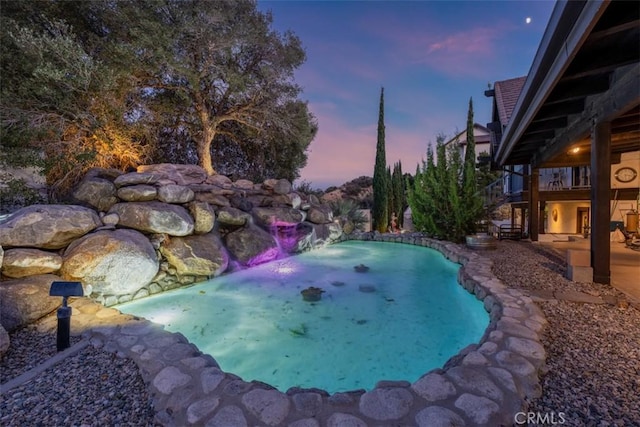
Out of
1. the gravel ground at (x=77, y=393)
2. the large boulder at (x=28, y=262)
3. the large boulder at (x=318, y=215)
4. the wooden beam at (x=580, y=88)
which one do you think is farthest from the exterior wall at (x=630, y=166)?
the large boulder at (x=28, y=262)

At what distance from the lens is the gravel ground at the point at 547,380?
5.21 feet

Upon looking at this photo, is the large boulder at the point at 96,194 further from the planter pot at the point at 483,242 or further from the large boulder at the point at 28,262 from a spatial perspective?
the planter pot at the point at 483,242

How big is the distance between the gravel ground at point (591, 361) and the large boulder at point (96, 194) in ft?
20.7

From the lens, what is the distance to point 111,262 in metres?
3.94

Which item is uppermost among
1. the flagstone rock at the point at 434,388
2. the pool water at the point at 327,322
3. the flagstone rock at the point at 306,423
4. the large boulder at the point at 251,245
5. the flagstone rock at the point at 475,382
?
the large boulder at the point at 251,245

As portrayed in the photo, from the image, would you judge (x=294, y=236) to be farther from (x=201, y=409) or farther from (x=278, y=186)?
(x=201, y=409)

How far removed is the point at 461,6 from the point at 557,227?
32.3ft

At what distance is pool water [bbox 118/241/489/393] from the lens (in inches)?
105

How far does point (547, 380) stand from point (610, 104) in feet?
11.7

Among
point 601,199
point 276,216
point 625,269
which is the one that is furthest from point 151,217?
point 625,269

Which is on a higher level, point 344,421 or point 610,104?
point 610,104

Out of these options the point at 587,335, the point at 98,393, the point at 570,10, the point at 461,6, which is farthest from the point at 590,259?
the point at 461,6

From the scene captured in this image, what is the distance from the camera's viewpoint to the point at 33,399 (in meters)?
1.74

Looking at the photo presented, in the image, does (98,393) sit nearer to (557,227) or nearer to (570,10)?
(570,10)
